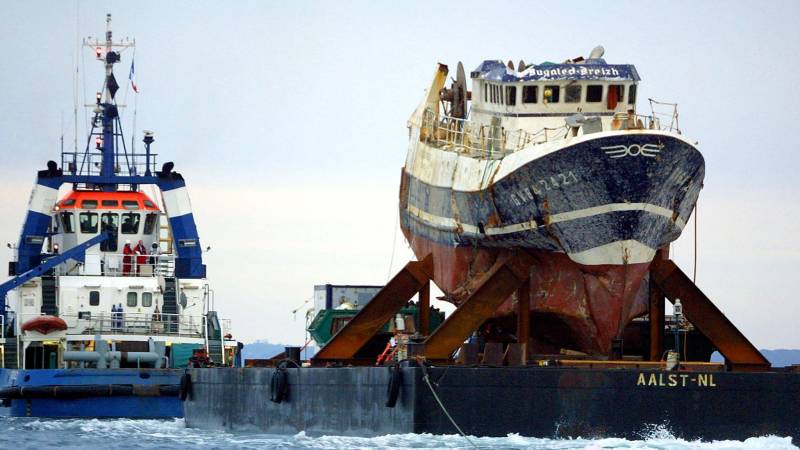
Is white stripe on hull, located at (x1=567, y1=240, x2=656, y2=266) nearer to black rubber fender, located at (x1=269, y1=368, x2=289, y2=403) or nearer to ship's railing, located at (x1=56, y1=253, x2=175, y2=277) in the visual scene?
black rubber fender, located at (x1=269, y1=368, x2=289, y2=403)

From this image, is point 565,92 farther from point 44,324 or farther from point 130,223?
point 130,223

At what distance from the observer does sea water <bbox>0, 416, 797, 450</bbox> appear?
47.8 m

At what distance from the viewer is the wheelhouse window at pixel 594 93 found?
→ 5406cm

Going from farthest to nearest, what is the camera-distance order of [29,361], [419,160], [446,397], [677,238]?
[29,361]
[419,160]
[677,238]
[446,397]

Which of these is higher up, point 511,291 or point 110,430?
point 511,291

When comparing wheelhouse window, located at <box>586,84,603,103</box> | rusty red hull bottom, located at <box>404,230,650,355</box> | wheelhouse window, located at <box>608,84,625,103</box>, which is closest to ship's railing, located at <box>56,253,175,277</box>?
rusty red hull bottom, located at <box>404,230,650,355</box>

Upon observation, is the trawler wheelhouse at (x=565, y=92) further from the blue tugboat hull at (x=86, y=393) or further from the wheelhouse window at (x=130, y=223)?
the wheelhouse window at (x=130, y=223)

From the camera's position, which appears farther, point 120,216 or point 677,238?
point 120,216

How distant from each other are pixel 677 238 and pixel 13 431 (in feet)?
64.4

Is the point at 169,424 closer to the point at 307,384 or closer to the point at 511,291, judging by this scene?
the point at 307,384

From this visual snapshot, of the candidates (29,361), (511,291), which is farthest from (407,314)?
(29,361)

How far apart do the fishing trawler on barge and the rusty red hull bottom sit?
0.15 ft

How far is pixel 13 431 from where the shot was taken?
2379 inches

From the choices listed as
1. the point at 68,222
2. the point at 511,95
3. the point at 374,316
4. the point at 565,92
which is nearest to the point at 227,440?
the point at 374,316
